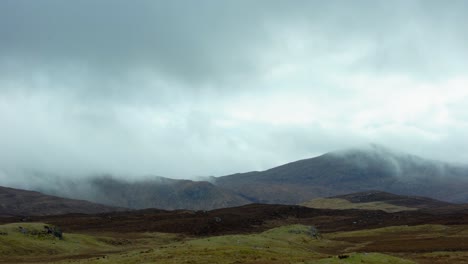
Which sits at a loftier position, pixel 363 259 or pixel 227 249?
pixel 227 249

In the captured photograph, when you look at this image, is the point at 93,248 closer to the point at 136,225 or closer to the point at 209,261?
the point at 209,261

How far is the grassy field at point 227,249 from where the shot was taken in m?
47.5

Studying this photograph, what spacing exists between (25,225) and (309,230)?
61338mm

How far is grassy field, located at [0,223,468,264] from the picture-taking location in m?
47.5

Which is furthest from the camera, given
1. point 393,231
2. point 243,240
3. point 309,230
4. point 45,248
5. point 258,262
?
point 393,231

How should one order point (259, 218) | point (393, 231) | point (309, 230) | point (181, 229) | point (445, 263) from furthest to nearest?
point (259, 218) → point (181, 229) → point (393, 231) → point (309, 230) → point (445, 263)

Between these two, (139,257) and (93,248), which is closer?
(139,257)

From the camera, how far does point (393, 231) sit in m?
126

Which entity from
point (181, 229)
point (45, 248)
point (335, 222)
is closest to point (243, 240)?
point (45, 248)

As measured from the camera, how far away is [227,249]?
53281 millimetres

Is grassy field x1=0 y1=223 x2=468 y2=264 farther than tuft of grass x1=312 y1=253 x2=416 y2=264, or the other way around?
grassy field x1=0 y1=223 x2=468 y2=264

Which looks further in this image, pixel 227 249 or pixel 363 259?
pixel 227 249

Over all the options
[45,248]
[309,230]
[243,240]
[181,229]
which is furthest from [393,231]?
[45,248]

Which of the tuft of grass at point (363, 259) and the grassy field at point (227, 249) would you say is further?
the grassy field at point (227, 249)
